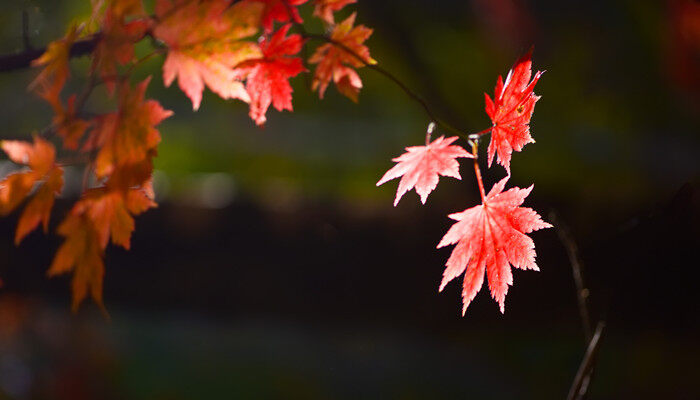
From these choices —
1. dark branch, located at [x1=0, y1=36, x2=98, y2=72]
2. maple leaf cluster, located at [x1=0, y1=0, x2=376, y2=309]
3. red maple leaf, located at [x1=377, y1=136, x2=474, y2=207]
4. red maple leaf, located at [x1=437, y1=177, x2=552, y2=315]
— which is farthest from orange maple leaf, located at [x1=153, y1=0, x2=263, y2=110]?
red maple leaf, located at [x1=437, y1=177, x2=552, y2=315]

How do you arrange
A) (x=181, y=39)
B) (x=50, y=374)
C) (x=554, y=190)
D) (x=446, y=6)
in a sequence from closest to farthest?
(x=181, y=39) → (x=50, y=374) → (x=554, y=190) → (x=446, y=6)

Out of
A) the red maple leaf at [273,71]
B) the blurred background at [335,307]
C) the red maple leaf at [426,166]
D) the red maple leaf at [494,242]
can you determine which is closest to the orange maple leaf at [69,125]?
the red maple leaf at [273,71]

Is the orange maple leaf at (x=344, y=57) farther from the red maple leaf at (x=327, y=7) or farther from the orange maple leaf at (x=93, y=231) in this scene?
the orange maple leaf at (x=93, y=231)

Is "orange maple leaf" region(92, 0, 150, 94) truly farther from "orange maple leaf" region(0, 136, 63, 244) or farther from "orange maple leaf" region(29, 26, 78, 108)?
"orange maple leaf" region(0, 136, 63, 244)

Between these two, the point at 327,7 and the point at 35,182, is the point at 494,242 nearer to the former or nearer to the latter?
the point at 327,7

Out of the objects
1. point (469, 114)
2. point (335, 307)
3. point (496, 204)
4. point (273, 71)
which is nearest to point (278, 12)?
point (273, 71)

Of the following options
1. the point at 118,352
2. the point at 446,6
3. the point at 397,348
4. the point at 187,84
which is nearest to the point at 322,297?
the point at 397,348

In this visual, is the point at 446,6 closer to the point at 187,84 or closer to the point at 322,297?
the point at 322,297
